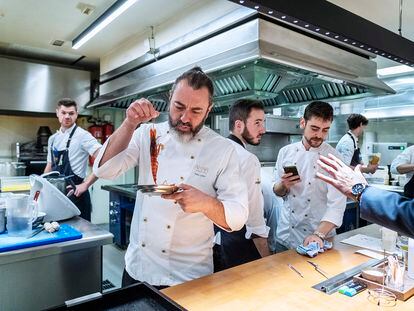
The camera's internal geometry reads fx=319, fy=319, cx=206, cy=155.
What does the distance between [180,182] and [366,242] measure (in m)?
1.28

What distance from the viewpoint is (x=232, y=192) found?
1458mm

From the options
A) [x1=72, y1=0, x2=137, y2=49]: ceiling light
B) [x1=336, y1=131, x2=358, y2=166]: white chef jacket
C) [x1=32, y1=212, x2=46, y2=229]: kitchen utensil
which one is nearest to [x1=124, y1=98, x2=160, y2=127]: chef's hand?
[x1=32, y1=212, x2=46, y2=229]: kitchen utensil

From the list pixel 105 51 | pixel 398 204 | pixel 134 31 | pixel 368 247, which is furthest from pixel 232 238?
pixel 105 51

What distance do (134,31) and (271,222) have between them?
110 inches

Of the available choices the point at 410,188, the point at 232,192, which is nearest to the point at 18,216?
the point at 232,192

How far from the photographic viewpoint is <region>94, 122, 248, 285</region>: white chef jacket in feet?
4.78

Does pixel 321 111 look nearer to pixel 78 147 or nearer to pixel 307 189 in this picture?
pixel 307 189

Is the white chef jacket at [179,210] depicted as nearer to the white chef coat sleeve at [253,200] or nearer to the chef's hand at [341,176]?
the chef's hand at [341,176]

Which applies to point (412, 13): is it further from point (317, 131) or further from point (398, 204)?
point (398, 204)

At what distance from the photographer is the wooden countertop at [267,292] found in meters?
1.17

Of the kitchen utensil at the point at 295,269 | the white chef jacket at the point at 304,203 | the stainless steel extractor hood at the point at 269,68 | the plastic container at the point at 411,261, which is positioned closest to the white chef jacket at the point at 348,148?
the stainless steel extractor hood at the point at 269,68

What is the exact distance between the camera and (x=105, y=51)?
15.6 feet

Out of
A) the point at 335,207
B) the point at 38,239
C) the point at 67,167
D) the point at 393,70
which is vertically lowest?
the point at 38,239

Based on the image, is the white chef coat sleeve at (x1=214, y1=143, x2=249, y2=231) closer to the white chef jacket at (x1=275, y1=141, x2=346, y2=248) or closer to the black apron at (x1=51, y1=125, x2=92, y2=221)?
the white chef jacket at (x1=275, y1=141, x2=346, y2=248)
